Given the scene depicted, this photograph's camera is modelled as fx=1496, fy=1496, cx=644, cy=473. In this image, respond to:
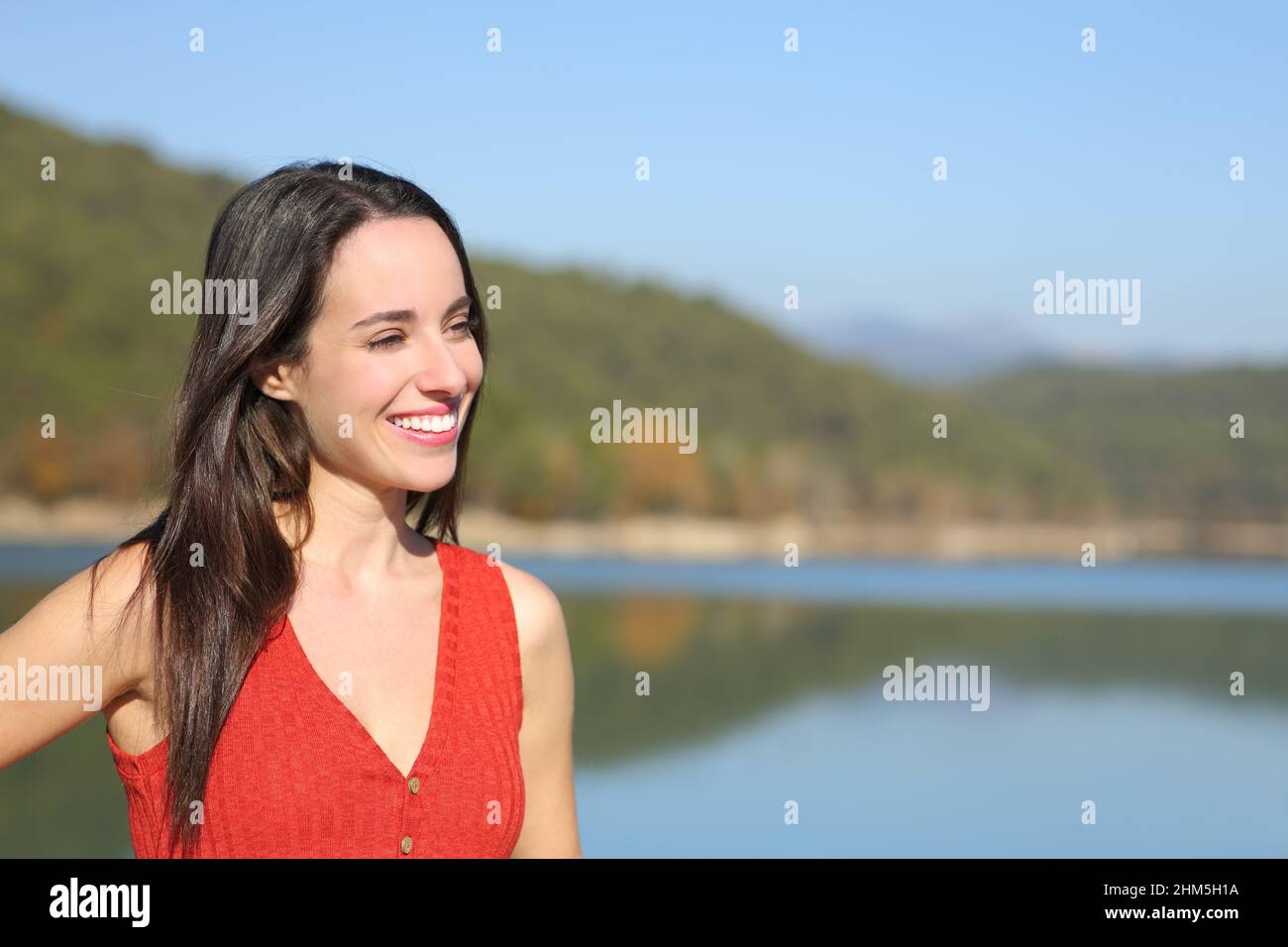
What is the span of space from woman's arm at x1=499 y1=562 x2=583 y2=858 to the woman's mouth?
0.61 ft

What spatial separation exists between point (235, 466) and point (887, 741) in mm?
9772

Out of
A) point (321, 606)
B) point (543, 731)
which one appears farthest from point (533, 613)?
point (321, 606)

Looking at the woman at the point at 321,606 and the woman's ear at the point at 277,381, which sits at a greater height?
the woman's ear at the point at 277,381

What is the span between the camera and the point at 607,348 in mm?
72375

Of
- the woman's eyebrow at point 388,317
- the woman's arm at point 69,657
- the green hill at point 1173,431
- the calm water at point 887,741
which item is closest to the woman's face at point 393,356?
the woman's eyebrow at point 388,317

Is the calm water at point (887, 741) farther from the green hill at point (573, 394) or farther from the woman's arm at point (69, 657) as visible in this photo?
the green hill at point (573, 394)

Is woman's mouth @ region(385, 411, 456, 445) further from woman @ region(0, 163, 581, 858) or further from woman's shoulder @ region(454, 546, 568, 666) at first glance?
woman's shoulder @ region(454, 546, 568, 666)

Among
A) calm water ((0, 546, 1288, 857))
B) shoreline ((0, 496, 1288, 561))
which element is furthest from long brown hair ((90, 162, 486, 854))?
shoreline ((0, 496, 1288, 561))

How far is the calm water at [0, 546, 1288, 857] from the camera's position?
766 cm

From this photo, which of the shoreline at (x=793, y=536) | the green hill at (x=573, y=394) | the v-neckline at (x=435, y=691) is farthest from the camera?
the green hill at (x=573, y=394)

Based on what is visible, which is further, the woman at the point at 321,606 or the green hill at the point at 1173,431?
the green hill at the point at 1173,431

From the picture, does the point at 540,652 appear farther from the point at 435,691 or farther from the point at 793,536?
the point at 793,536

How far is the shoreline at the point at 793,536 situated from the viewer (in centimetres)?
4191

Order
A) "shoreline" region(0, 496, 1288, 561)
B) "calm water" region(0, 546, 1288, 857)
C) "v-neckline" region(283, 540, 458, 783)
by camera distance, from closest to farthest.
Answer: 1. "v-neckline" region(283, 540, 458, 783)
2. "calm water" region(0, 546, 1288, 857)
3. "shoreline" region(0, 496, 1288, 561)
